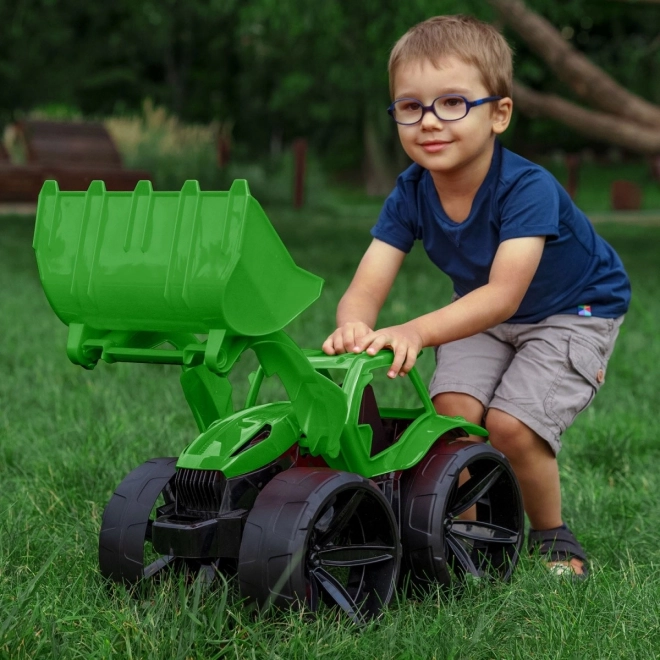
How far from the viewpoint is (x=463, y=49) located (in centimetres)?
272

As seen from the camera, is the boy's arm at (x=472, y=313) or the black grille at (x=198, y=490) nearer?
the black grille at (x=198, y=490)

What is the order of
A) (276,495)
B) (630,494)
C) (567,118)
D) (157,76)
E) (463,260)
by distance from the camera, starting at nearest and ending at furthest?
(276,495)
(463,260)
(630,494)
(567,118)
(157,76)

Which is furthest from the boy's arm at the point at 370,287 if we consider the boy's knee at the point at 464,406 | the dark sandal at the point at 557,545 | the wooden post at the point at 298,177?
the wooden post at the point at 298,177

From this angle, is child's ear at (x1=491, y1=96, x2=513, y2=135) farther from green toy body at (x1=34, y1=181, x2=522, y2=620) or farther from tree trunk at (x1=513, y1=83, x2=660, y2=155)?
tree trunk at (x1=513, y1=83, x2=660, y2=155)

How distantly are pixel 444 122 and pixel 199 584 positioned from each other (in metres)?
1.27

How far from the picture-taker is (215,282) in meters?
2.01

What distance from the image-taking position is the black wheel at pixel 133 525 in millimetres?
2350

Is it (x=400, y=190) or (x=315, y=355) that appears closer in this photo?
(x=315, y=355)

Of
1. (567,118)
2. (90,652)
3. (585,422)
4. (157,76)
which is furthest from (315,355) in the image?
(157,76)

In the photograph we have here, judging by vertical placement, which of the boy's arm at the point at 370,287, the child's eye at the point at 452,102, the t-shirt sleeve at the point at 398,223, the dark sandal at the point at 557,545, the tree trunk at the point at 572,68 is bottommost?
the tree trunk at the point at 572,68

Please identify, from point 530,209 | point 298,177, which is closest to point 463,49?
point 530,209

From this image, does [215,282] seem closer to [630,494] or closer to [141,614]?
[141,614]

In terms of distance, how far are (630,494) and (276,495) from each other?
1.66 meters

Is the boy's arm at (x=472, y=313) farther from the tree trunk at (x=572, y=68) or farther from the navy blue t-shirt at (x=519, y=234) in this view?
the tree trunk at (x=572, y=68)
